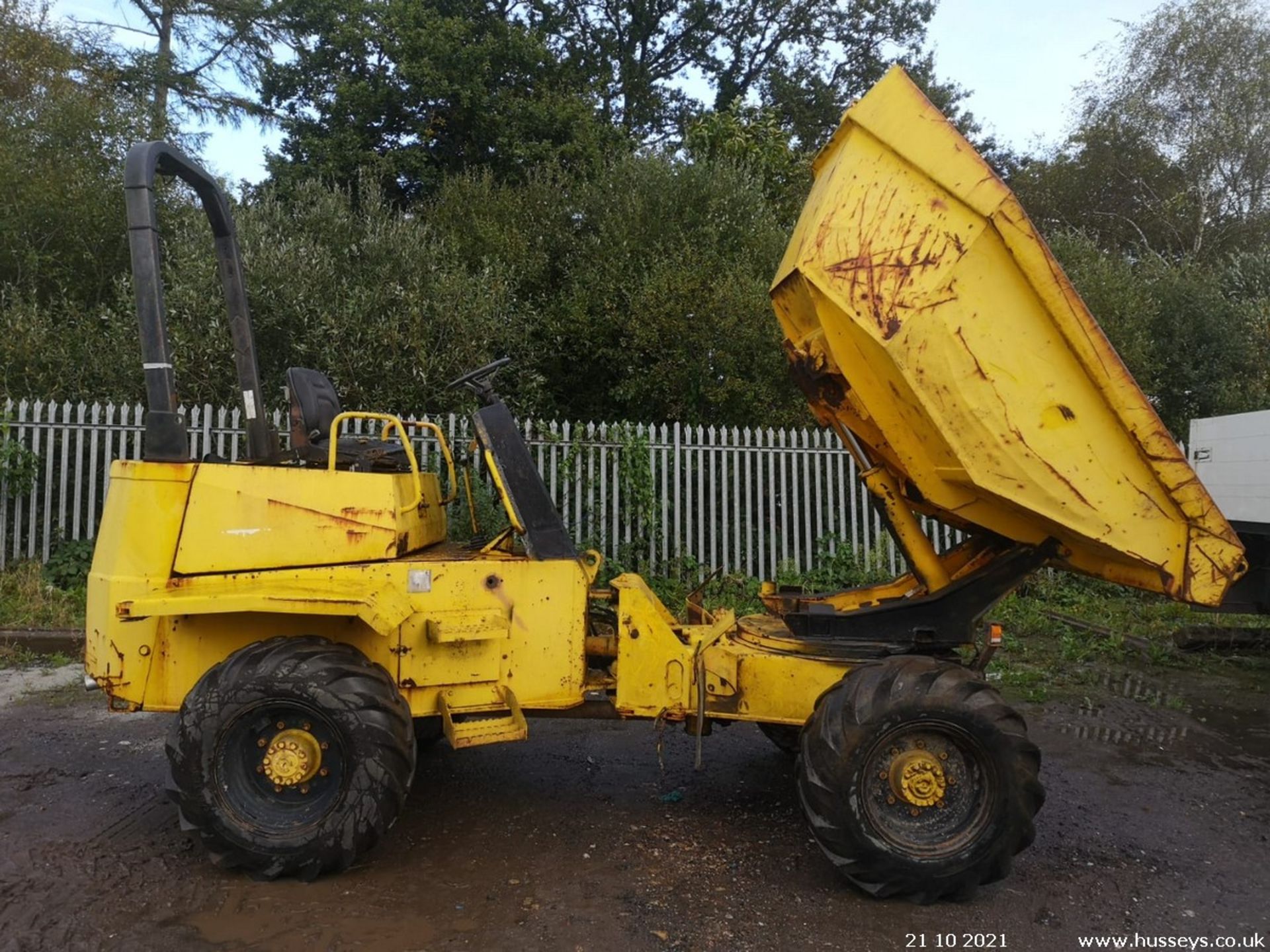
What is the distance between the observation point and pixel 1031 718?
21.0 feet

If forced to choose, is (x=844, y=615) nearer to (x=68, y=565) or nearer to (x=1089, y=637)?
(x=1089, y=637)

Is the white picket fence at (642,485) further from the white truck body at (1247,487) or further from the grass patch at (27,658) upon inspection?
the white truck body at (1247,487)

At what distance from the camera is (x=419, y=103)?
16.6 m

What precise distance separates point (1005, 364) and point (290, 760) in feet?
11.2

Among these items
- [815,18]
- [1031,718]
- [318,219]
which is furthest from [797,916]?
[815,18]

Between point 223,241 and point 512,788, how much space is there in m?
3.39

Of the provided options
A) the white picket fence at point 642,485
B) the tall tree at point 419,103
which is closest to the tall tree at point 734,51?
the tall tree at point 419,103

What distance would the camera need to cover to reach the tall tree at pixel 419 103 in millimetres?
16188

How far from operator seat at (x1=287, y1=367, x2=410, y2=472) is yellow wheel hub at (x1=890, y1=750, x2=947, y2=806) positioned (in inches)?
106

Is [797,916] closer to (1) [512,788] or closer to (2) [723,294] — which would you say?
(1) [512,788]

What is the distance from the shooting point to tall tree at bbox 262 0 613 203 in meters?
16.2

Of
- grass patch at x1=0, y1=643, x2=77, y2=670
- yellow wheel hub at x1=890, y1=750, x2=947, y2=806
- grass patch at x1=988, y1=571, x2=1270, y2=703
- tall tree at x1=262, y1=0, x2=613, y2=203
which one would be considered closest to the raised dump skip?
yellow wheel hub at x1=890, y1=750, x2=947, y2=806

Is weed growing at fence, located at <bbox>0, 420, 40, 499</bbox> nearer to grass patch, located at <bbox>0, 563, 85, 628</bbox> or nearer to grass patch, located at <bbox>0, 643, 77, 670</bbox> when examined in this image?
grass patch, located at <bbox>0, 563, 85, 628</bbox>

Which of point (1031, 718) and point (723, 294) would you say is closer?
point (1031, 718)
